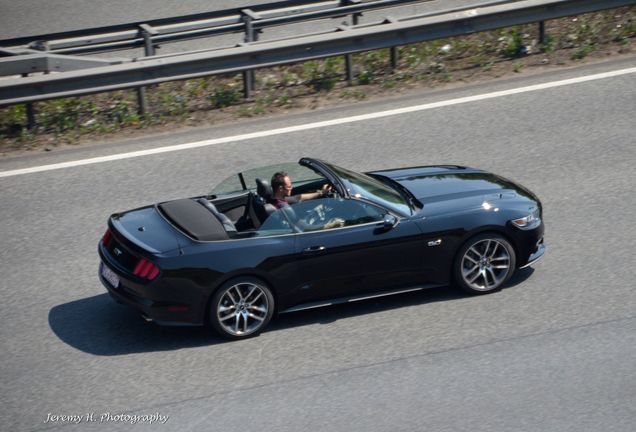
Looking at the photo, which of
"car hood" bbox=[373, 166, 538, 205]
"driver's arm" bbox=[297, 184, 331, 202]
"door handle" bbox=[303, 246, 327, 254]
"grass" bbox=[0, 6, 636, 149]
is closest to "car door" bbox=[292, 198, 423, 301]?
"door handle" bbox=[303, 246, 327, 254]

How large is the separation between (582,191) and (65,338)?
19.3 ft

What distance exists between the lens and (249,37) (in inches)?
559

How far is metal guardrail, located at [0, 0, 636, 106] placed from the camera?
12672 mm

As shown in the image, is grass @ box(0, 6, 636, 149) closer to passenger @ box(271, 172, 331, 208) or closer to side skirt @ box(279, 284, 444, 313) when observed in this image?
passenger @ box(271, 172, 331, 208)

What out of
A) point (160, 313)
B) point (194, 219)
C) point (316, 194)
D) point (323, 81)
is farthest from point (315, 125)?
point (160, 313)

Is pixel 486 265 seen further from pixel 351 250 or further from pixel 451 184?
pixel 351 250

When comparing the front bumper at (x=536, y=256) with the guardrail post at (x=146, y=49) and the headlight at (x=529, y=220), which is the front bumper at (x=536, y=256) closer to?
the headlight at (x=529, y=220)

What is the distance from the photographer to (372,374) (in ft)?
25.0

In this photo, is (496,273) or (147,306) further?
(496,273)

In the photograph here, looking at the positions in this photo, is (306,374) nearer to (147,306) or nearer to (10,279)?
(147,306)

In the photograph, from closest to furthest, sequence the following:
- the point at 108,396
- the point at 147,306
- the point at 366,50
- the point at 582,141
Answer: the point at 108,396, the point at 147,306, the point at 582,141, the point at 366,50

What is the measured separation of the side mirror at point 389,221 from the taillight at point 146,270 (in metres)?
2.10

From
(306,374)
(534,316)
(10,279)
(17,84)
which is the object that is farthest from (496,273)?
(17,84)

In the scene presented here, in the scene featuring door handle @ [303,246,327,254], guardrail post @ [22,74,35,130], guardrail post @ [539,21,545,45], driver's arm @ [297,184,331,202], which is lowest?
door handle @ [303,246,327,254]
